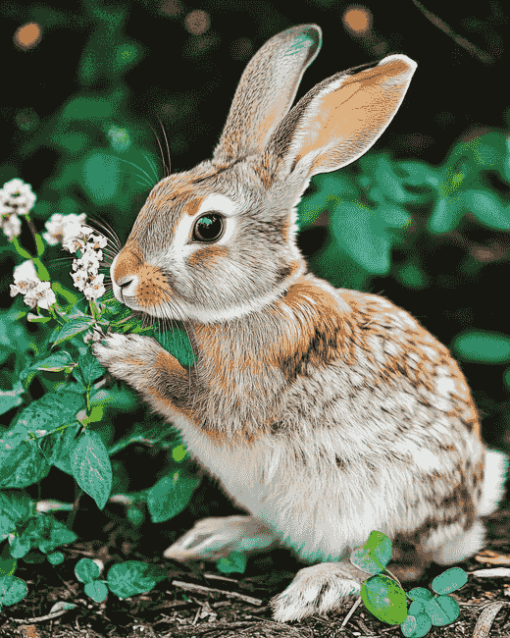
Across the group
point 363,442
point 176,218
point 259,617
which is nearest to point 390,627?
point 259,617

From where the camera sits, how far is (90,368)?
183 cm

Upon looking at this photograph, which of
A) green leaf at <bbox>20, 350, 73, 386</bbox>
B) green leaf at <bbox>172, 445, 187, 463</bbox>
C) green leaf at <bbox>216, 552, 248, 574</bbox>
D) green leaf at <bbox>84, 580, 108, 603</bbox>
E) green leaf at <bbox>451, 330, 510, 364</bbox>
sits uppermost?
green leaf at <bbox>20, 350, 73, 386</bbox>

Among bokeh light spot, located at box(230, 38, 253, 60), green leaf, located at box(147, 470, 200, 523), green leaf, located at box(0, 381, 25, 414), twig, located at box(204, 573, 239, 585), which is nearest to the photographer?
green leaf, located at box(0, 381, 25, 414)

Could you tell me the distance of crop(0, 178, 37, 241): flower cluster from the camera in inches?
74.2

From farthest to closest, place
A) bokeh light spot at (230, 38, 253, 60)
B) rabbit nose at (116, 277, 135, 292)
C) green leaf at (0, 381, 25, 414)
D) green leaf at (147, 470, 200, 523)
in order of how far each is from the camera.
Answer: bokeh light spot at (230, 38, 253, 60), green leaf at (147, 470, 200, 523), green leaf at (0, 381, 25, 414), rabbit nose at (116, 277, 135, 292)

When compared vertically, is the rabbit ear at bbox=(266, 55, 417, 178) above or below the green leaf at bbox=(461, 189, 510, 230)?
above

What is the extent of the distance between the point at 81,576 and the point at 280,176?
1312mm

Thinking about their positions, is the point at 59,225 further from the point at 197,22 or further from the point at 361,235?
the point at 197,22

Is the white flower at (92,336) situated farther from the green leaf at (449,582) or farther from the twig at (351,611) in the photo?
the green leaf at (449,582)

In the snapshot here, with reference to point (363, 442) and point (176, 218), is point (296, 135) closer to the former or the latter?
point (176, 218)

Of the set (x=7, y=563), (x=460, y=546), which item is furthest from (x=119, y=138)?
(x=460, y=546)

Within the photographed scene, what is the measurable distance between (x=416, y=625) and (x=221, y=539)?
2.33 ft

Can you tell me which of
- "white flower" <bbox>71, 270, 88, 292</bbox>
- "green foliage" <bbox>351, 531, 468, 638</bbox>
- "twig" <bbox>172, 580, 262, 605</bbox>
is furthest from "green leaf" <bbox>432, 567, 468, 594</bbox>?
"white flower" <bbox>71, 270, 88, 292</bbox>

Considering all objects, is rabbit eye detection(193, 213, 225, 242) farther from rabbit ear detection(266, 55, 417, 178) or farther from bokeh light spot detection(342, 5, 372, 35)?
bokeh light spot detection(342, 5, 372, 35)
